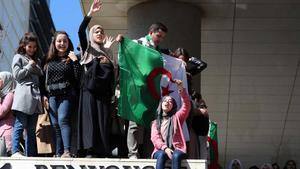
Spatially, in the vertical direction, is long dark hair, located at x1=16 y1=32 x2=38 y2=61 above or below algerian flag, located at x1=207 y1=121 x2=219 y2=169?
above

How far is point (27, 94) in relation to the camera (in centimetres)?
1072

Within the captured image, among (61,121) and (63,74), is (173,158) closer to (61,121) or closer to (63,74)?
(61,121)

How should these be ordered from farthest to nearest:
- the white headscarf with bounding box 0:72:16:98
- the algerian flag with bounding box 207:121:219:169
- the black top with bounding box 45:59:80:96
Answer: the algerian flag with bounding box 207:121:219:169, the white headscarf with bounding box 0:72:16:98, the black top with bounding box 45:59:80:96

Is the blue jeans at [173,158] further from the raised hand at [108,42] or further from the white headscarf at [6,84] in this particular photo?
the white headscarf at [6,84]

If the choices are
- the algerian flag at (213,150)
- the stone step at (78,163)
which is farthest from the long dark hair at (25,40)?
the algerian flag at (213,150)

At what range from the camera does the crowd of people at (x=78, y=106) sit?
34.5 feet

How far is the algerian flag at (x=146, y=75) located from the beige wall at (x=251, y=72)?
5.92 m

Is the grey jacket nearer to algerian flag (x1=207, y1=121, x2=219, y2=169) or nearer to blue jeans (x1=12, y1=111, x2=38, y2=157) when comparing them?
blue jeans (x1=12, y1=111, x2=38, y2=157)

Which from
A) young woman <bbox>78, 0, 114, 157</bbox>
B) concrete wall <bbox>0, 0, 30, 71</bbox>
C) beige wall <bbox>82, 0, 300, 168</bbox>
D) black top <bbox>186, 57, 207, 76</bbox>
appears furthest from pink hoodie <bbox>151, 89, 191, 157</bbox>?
concrete wall <bbox>0, 0, 30, 71</bbox>

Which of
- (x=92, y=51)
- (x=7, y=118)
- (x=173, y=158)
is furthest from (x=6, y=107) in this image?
(x=173, y=158)

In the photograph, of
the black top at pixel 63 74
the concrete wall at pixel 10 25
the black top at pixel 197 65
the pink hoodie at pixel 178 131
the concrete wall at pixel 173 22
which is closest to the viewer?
the pink hoodie at pixel 178 131

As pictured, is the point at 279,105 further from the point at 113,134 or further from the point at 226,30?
the point at 113,134

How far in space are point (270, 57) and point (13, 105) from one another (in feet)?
36.0

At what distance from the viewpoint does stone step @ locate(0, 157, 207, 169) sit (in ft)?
33.7
